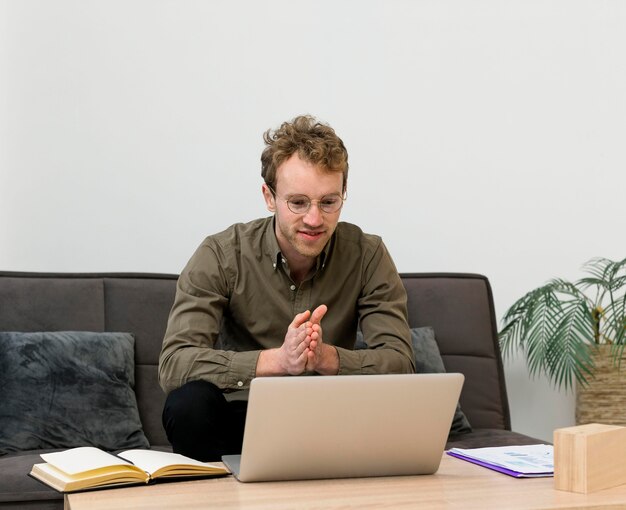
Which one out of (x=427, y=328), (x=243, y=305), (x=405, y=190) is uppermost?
(x=405, y=190)

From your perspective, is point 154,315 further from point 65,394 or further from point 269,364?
point 269,364

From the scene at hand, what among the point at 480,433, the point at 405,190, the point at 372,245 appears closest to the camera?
the point at 372,245

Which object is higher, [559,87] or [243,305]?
[559,87]

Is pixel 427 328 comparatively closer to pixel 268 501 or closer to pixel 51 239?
pixel 51 239

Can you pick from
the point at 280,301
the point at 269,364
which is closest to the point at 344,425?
the point at 269,364

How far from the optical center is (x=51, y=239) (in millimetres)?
3104

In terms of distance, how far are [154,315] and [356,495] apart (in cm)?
148

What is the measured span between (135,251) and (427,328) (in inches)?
42.2

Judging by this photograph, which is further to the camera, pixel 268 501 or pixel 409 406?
pixel 409 406

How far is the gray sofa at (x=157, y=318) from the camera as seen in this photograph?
263cm

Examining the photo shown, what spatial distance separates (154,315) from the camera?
276 centimetres

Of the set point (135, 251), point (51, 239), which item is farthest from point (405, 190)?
point (51, 239)

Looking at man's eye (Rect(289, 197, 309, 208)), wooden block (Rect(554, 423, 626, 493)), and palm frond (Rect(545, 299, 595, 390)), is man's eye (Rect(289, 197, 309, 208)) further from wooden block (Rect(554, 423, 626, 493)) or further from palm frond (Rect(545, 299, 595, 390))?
palm frond (Rect(545, 299, 595, 390))

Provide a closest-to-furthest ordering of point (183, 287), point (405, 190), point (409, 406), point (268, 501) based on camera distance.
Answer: point (268, 501) → point (409, 406) → point (183, 287) → point (405, 190)
